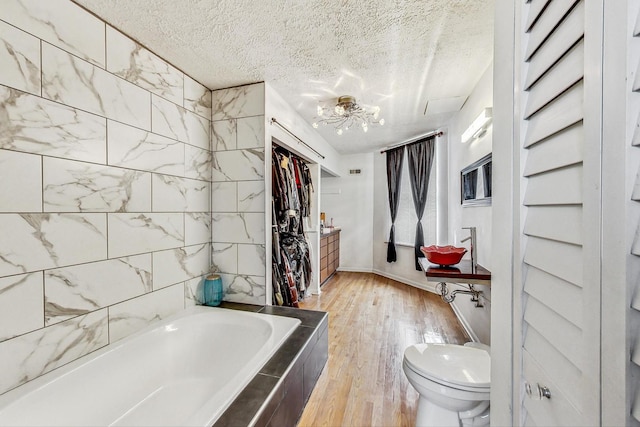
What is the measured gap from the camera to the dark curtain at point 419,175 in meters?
3.61

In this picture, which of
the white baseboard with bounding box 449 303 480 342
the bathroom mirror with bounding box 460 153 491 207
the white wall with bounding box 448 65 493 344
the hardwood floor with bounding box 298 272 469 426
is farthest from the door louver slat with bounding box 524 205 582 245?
the white baseboard with bounding box 449 303 480 342

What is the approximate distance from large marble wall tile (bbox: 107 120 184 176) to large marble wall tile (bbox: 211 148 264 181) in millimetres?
323

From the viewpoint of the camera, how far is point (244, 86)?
6.82 ft

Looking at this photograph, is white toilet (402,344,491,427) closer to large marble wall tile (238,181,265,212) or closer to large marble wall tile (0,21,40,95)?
large marble wall tile (238,181,265,212)

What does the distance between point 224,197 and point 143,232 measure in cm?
68

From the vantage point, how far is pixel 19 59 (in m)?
1.06

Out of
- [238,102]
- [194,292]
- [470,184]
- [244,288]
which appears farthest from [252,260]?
[470,184]

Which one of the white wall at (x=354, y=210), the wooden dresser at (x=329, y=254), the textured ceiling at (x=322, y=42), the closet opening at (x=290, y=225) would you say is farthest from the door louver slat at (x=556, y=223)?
the white wall at (x=354, y=210)

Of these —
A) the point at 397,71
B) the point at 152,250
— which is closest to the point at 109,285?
the point at 152,250

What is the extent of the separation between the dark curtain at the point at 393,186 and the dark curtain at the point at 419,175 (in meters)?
0.26

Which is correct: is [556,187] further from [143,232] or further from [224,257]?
[224,257]

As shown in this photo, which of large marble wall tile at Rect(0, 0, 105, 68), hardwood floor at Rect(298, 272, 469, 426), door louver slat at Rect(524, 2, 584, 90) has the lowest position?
hardwood floor at Rect(298, 272, 469, 426)

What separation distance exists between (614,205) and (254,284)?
6.71 feet

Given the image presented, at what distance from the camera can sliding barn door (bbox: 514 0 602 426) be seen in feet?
1.25
